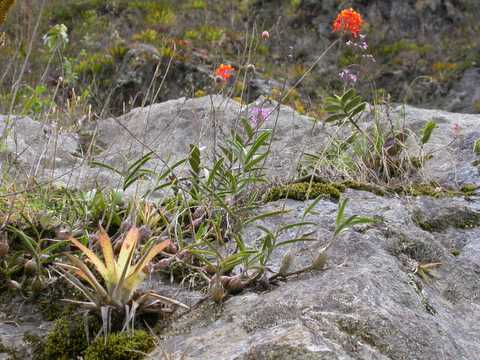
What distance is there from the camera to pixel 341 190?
96.2 inches

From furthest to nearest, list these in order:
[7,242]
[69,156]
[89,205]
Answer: [69,156] → [89,205] → [7,242]

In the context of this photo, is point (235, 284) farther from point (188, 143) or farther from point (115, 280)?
point (188, 143)

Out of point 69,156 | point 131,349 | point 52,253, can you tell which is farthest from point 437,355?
point 69,156

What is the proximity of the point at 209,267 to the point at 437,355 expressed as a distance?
0.70 metres

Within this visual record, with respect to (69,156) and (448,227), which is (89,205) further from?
(448,227)

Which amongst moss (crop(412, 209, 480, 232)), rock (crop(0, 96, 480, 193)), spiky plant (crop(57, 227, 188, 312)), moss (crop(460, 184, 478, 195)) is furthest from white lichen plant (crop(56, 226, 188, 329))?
moss (crop(460, 184, 478, 195))

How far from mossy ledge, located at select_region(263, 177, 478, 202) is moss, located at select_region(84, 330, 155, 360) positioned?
3.36 ft

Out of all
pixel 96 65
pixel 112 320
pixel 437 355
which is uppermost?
pixel 437 355

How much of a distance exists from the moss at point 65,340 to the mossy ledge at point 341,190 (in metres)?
1.04

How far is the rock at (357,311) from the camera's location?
1306mm

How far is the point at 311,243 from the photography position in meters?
1.87

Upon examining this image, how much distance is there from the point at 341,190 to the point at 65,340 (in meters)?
1.39

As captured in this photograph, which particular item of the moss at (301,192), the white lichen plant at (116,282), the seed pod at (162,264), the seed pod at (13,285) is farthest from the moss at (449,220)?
the seed pod at (13,285)

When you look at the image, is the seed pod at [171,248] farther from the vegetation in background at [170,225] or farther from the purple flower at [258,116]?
the purple flower at [258,116]
